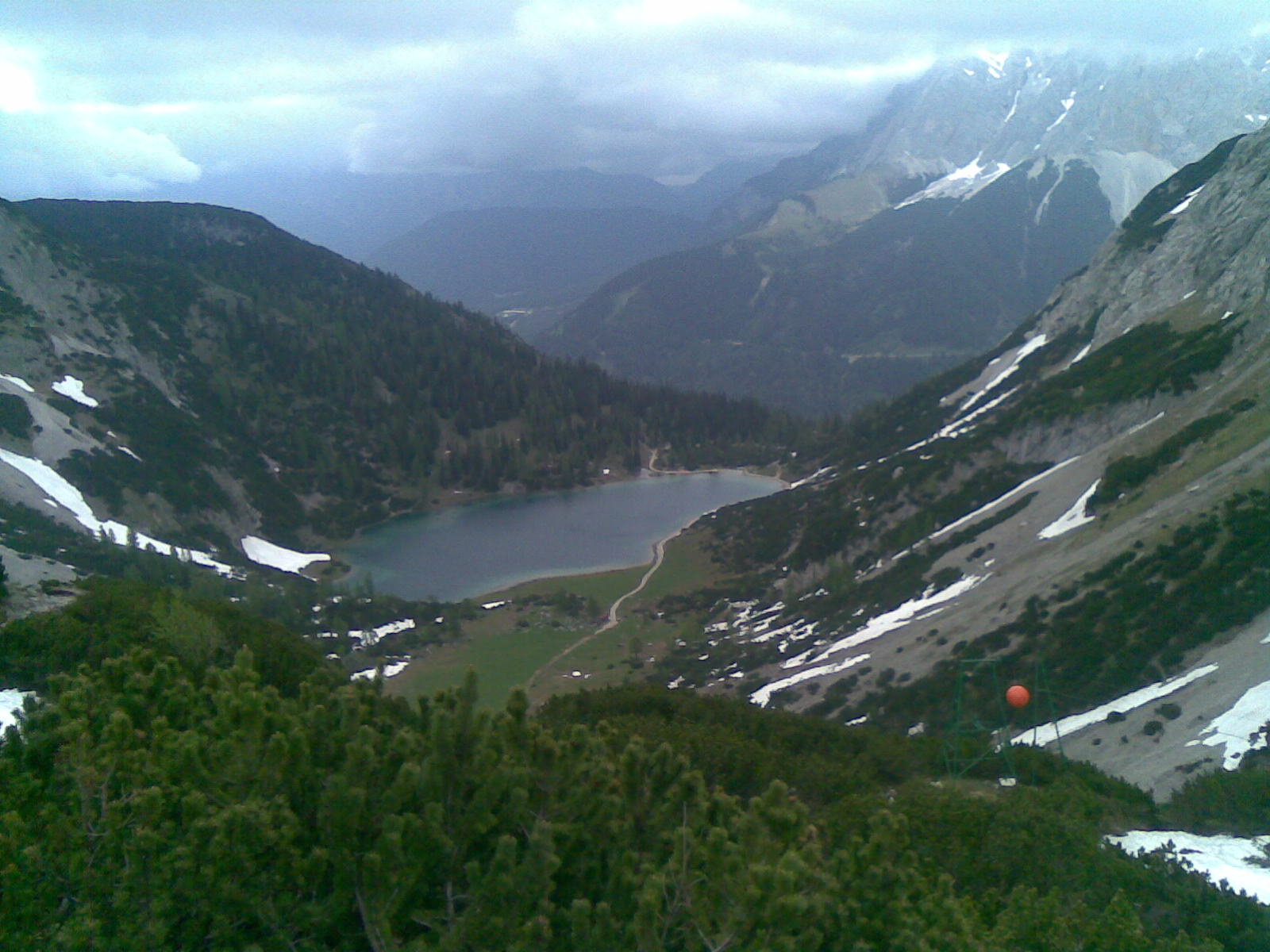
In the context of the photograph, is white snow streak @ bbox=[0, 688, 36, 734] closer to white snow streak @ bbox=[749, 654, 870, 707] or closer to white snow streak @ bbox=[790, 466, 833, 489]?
white snow streak @ bbox=[749, 654, 870, 707]

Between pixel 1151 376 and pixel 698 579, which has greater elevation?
pixel 1151 376

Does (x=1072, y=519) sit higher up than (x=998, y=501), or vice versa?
(x=1072, y=519)

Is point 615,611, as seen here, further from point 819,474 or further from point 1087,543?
point 1087,543

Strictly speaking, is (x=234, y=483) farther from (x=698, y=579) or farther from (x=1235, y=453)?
(x=1235, y=453)

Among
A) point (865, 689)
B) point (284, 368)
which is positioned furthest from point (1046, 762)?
point (284, 368)

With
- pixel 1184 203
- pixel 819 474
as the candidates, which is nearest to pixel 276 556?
pixel 819 474

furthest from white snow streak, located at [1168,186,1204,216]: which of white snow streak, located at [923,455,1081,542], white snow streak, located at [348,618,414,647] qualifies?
white snow streak, located at [348,618,414,647]

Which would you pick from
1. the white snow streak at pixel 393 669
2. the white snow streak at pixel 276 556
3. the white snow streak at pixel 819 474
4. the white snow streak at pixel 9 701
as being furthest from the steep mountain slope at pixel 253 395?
the white snow streak at pixel 9 701
